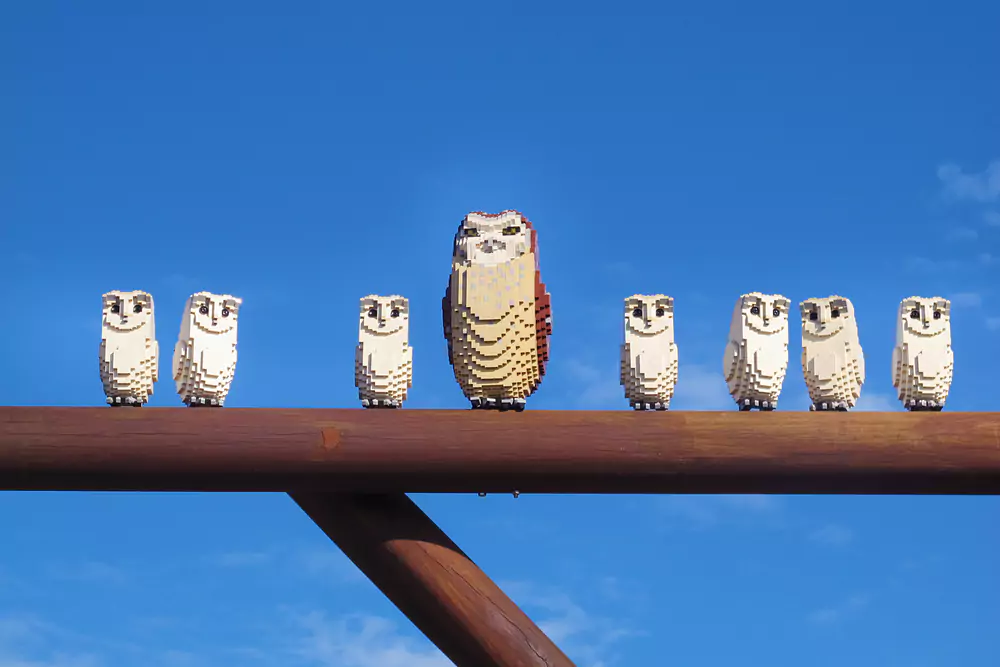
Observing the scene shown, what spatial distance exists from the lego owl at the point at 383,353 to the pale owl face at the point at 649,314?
3.39 feet

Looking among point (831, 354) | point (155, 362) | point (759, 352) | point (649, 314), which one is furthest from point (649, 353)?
point (155, 362)

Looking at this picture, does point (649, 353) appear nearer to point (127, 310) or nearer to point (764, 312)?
point (764, 312)

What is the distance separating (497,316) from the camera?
18.8ft

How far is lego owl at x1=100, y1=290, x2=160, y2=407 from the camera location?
18.9ft

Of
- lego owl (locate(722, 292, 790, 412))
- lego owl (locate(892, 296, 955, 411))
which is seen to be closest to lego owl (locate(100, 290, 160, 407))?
lego owl (locate(722, 292, 790, 412))

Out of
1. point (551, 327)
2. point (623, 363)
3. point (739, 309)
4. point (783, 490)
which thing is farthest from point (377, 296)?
point (783, 490)

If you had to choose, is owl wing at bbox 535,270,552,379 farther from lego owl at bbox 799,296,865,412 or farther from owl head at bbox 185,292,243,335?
owl head at bbox 185,292,243,335

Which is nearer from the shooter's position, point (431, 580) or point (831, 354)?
point (431, 580)

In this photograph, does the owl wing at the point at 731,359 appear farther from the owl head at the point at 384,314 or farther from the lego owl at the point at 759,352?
the owl head at the point at 384,314

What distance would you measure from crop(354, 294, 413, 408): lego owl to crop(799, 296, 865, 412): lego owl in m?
1.86

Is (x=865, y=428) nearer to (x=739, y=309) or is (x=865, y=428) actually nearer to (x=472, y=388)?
(x=739, y=309)

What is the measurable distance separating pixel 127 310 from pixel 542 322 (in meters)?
1.93

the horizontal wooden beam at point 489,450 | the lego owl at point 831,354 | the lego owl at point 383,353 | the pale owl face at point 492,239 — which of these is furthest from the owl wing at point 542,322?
the lego owl at point 831,354

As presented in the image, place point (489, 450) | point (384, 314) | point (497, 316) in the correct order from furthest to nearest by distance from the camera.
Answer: point (384, 314) < point (497, 316) < point (489, 450)
